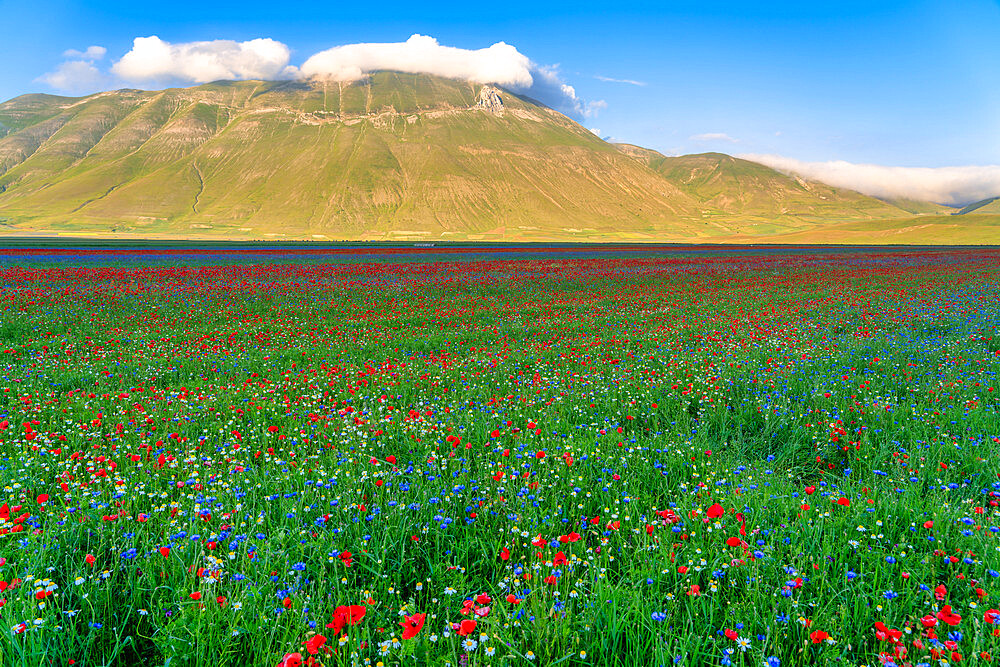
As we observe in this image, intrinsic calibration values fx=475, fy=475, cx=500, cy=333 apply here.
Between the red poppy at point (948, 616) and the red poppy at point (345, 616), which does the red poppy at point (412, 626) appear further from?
the red poppy at point (948, 616)

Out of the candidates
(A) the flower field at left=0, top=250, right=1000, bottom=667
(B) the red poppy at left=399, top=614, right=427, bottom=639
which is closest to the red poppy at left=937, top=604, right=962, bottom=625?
(A) the flower field at left=0, top=250, right=1000, bottom=667

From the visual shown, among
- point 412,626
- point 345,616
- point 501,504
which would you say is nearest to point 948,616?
point 412,626

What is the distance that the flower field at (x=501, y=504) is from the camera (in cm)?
271

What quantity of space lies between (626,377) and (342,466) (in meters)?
5.45

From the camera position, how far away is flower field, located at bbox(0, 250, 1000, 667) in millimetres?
2707

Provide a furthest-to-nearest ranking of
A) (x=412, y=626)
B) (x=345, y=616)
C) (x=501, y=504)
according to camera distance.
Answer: (x=501, y=504) < (x=345, y=616) < (x=412, y=626)

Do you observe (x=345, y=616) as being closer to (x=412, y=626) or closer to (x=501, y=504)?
(x=412, y=626)

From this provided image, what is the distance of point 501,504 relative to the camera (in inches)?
166

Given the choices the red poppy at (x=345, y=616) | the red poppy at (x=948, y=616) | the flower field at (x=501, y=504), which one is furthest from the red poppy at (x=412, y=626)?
the red poppy at (x=948, y=616)

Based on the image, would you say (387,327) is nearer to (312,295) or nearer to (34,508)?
(312,295)

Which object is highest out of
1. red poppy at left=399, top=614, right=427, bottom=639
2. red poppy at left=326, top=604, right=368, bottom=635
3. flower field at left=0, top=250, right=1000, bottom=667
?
red poppy at left=399, top=614, right=427, bottom=639

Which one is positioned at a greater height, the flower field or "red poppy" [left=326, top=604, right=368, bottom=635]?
"red poppy" [left=326, top=604, right=368, bottom=635]

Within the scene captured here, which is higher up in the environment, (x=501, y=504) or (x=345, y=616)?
(x=345, y=616)

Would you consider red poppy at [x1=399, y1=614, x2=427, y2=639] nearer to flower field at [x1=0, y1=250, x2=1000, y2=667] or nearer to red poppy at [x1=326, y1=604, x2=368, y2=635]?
flower field at [x1=0, y1=250, x2=1000, y2=667]
